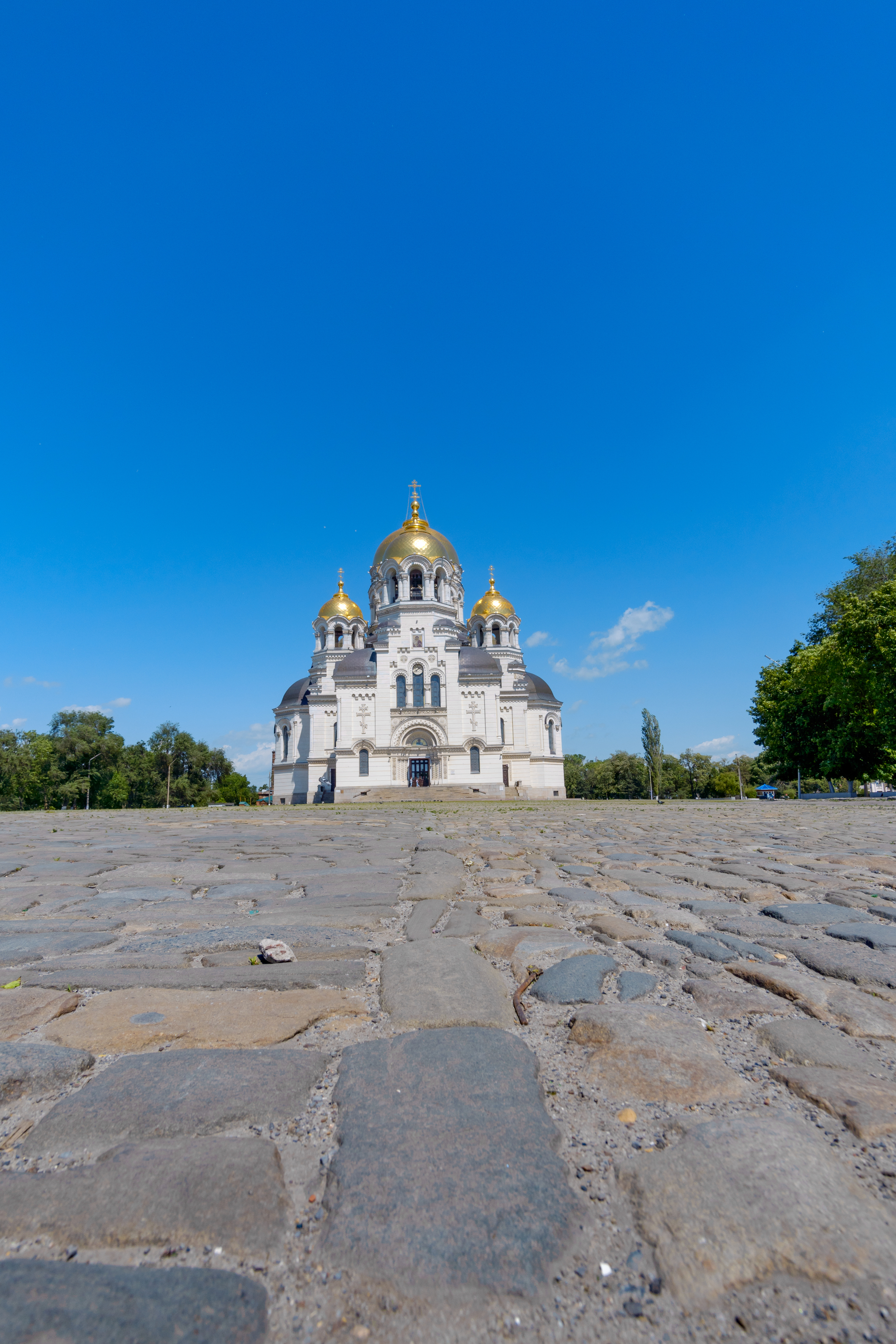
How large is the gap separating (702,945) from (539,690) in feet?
129

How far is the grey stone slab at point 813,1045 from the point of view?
1701 millimetres

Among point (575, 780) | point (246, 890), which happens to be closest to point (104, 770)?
point (575, 780)

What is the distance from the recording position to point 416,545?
131 ft

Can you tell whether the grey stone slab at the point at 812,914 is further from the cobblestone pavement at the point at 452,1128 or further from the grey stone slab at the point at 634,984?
the grey stone slab at the point at 634,984

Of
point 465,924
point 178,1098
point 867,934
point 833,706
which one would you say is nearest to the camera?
point 178,1098

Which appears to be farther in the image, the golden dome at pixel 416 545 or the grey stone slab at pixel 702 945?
the golden dome at pixel 416 545

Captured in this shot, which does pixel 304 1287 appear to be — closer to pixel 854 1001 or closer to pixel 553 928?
pixel 854 1001

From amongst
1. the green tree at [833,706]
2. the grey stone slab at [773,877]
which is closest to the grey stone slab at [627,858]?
the grey stone slab at [773,877]

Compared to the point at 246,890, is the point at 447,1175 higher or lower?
lower

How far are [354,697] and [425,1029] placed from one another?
3391cm

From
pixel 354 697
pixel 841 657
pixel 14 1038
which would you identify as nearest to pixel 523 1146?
pixel 14 1038

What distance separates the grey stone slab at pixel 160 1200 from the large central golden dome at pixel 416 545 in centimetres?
3832

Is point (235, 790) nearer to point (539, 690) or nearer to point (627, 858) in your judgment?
point (539, 690)

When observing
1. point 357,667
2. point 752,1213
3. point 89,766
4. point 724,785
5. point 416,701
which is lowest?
point 752,1213
